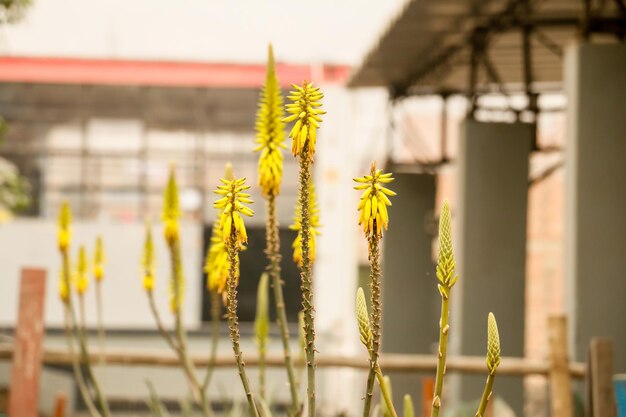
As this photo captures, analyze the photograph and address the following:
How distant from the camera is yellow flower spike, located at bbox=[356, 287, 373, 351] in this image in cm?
152

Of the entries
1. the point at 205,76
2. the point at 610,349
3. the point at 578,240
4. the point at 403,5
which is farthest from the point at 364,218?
the point at 205,76

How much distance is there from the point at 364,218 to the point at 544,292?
2153 centimetres

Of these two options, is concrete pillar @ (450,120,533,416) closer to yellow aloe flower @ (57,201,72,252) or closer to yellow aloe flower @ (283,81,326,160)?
yellow aloe flower @ (57,201,72,252)

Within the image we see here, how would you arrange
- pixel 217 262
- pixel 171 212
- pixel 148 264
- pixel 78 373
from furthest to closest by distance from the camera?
pixel 78 373 → pixel 148 264 → pixel 171 212 → pixel 217 262

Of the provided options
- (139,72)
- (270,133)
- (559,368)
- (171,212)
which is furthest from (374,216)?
(139,72)

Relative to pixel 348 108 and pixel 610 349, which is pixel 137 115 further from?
pixel 610 349

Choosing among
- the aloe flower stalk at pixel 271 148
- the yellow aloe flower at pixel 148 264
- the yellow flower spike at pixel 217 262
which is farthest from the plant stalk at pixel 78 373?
the aloe flower stalk at pixel 271 148

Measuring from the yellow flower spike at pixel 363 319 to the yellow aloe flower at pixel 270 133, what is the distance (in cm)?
35

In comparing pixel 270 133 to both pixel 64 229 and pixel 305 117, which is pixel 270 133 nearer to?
pixel 305 117

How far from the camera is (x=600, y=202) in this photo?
6707 mm

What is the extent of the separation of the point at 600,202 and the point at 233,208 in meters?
5.49

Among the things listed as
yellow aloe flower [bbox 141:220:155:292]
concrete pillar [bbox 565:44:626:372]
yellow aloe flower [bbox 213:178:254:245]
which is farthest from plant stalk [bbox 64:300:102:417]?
concrete pillar [bbox 565:44:626:372]

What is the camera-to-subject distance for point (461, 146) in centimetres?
1002

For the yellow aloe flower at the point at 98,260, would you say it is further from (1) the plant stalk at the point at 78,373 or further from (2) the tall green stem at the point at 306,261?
(2) the tall green stem at the point at 306,261
